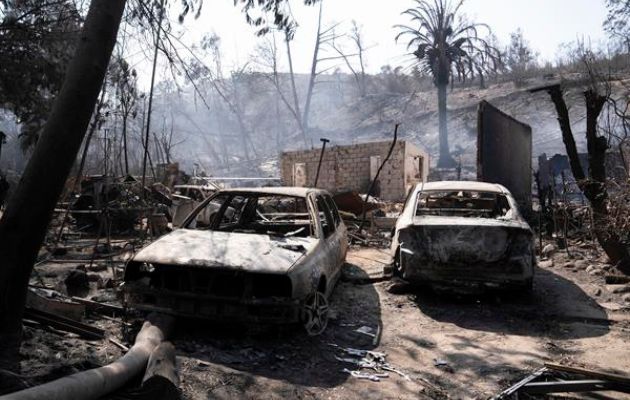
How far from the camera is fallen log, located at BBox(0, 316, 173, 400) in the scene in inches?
99.9

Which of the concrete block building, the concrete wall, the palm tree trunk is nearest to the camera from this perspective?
the concrete wall

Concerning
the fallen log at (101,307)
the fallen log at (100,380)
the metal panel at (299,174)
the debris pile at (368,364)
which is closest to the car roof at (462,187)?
the debris pile at (368,364)

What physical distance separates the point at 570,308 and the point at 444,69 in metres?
29.1

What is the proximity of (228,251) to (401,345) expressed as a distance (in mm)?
1862

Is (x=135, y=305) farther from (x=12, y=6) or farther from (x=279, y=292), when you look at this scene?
(x=12, y=6)

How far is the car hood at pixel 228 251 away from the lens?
4.32 meters

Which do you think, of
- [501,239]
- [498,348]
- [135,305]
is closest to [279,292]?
[135,305]

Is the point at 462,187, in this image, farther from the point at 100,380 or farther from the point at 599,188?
the point at 100,380

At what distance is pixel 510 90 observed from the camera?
34.5 meters

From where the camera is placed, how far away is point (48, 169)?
3.88 meters

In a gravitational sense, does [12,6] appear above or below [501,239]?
above

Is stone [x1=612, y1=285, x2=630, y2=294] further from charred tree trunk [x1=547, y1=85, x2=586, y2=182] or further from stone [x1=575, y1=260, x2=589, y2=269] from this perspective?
charred tree trunk [x1=547, y1=85, x2=586, y2=182]

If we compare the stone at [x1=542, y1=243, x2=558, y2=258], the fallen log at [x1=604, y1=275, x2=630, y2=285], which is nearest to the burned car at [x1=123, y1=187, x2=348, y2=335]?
the fallen log at [x1=604, y1=275, x2=630, y2=285]

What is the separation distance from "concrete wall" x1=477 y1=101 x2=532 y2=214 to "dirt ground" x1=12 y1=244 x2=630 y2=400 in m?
5.06
